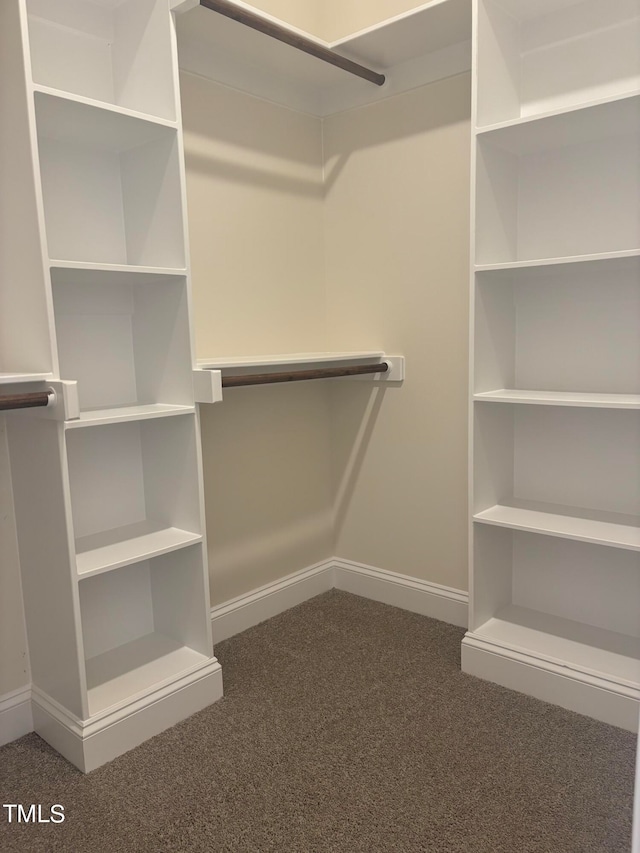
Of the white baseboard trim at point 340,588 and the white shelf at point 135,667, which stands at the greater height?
the white shelf at point 135,667

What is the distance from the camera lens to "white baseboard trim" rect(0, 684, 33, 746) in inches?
74.9

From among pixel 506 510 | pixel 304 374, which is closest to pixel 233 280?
pixel 304 374

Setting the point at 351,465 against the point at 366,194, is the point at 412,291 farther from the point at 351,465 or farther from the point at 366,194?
the point at 351,465

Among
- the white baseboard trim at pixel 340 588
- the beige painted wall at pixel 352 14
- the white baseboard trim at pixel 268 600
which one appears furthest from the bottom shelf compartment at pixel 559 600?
the beige painted wall at pixel 352 14

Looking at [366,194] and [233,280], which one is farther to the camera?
[366,194]

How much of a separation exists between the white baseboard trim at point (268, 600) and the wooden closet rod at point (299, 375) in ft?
2.98

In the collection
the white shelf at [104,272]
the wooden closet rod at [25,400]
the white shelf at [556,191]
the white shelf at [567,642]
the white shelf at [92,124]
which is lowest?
the white shelf at [567,642]

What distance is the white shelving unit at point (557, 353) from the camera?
1926 millimetres

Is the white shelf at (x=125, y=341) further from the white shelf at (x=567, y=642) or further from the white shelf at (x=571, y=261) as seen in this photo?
the white shelf at (x=567, y=642)

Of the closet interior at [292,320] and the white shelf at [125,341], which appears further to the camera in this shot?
the white shelf at [125,341]

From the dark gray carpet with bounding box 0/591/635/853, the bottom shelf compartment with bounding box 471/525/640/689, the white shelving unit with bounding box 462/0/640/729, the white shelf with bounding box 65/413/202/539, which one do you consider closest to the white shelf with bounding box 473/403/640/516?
the white shelving unit with bounding box 462/0/640/729

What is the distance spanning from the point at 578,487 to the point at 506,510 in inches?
9.9

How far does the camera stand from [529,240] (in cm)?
218

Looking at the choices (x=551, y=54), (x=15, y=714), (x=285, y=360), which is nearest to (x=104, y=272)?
(x=285, y=360)
